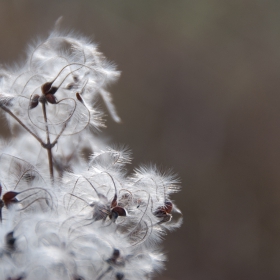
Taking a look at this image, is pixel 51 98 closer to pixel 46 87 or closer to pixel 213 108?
pixel 46 87

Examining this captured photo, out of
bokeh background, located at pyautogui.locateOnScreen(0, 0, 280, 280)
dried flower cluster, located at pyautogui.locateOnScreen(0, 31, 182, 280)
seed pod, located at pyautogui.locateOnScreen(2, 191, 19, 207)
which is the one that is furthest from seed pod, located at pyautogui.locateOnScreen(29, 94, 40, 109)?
bokeh background, located at pyautogui.locateOnScreen(0, 0, 280, 280)

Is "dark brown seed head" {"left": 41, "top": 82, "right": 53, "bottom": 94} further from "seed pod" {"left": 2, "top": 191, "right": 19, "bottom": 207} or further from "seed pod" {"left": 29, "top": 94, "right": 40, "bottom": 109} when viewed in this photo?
"seed pod" {"left": 2, "top": 191, "right": 19, "bottom": 207}

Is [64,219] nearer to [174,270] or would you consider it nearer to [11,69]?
[11,69]

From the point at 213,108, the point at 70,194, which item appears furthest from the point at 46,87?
the point at 213,108

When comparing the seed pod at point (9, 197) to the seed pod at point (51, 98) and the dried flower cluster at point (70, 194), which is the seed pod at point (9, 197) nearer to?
the dried flower cluster at point (70, 194)

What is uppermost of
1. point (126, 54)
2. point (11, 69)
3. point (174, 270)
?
point (126, 54)

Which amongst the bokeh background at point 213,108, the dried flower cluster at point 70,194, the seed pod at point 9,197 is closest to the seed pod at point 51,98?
the dried flower cluster at point 70,194

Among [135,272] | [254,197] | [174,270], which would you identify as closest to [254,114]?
[254,197]
